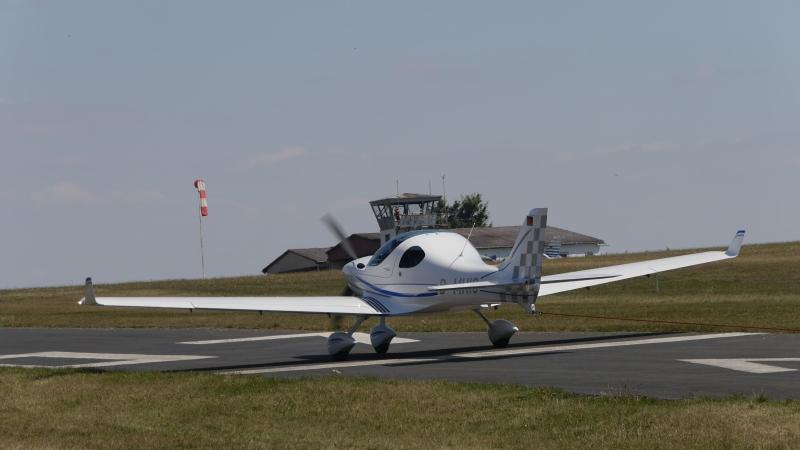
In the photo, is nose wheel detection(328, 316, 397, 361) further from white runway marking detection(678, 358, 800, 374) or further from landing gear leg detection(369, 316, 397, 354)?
white runway marking detection(678, 358, 800, 374)

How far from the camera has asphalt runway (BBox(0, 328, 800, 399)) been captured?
800 inches

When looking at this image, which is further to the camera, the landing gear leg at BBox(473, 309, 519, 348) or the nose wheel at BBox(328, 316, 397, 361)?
the landing gear leg at BBox(473, 309, 519, 348)

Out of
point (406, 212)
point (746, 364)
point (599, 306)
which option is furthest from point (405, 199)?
point (746, 364)

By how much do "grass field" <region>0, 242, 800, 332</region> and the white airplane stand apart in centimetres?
704

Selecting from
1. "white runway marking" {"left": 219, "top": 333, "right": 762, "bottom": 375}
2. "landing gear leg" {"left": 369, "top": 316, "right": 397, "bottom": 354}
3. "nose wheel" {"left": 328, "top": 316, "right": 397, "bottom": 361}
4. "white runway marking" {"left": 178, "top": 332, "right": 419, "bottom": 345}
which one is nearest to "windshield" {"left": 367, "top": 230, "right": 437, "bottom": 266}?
"nose wheel" {"left": 328, "top": 316, "right": 397, "bottom": 361}

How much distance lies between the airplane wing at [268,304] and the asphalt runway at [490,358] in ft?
3.92

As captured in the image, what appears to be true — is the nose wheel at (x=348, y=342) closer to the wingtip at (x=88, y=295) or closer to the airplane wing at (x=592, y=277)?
the airplane wing at (x=592, y=277)

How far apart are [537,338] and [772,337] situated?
626 centimetres

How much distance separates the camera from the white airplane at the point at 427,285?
2672 centimetres

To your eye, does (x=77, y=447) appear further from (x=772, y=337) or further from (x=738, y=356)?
(x=772, y=337)

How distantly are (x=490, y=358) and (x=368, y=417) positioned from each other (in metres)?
9.23

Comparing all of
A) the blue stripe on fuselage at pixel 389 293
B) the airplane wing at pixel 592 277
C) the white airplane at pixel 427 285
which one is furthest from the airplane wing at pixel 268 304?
the airplane wing at pixel 592 277

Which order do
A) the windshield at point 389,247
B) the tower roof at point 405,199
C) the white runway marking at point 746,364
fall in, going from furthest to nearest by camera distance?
the tower roof at point 405,199, the windshield at point 389,247, the white runway marking at point 746,364

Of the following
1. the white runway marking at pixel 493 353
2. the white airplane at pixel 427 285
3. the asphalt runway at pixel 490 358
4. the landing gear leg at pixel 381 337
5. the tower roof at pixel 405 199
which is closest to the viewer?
the asphalt runway at pixel 490 358
